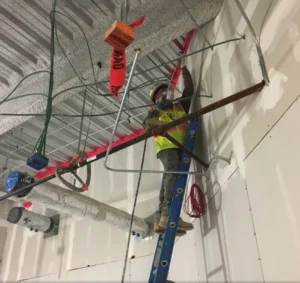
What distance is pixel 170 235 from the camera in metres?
1.75

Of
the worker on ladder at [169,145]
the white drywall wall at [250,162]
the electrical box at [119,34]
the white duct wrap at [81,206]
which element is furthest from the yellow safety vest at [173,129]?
the electrical box at [119,34]

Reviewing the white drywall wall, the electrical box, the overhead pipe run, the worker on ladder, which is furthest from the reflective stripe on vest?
the overhead pipe run

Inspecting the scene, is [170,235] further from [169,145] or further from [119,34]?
[119,34]

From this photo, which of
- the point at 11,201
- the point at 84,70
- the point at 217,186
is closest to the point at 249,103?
the point at 217,186

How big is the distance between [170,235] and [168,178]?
1.26ft

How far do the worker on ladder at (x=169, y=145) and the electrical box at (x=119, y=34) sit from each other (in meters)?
0.65

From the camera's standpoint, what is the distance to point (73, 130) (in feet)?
11.0

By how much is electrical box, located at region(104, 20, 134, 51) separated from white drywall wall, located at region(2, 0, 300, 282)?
575 mm

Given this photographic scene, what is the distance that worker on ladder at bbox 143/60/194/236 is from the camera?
1.91 metres

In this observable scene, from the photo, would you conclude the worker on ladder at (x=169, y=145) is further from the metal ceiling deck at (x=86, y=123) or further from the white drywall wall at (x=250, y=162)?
the metal ceiling deck at (x=86, y=123)

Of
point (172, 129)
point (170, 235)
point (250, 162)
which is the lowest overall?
point (170, 235)

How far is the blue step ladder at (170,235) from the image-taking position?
169 cm

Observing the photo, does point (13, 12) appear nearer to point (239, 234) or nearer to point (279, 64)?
point (279, 64)

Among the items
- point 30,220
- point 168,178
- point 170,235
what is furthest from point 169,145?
point 30,220
